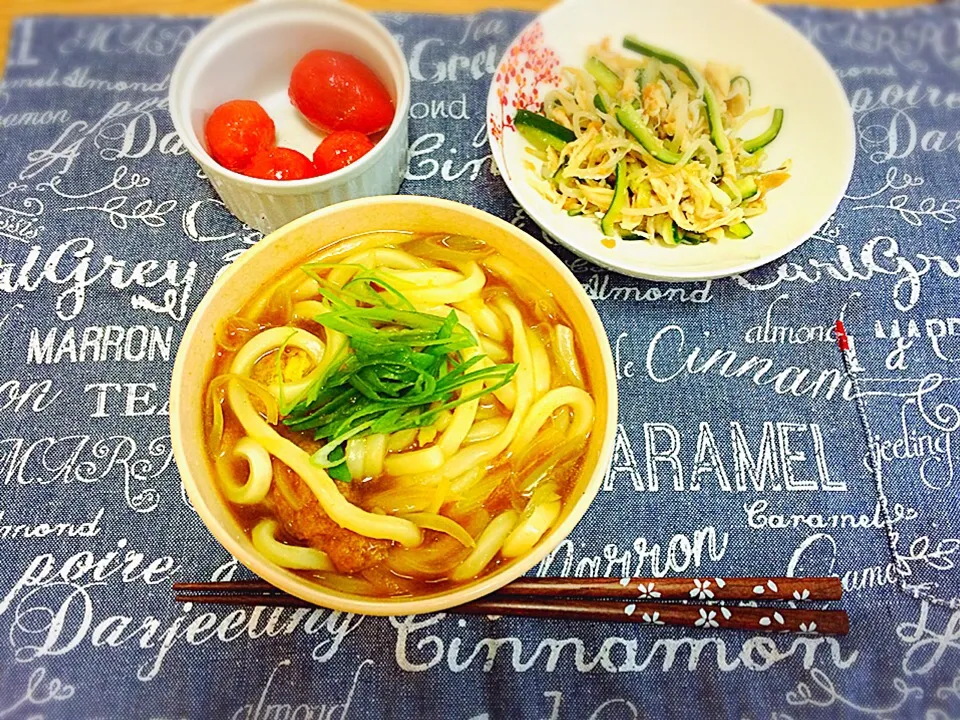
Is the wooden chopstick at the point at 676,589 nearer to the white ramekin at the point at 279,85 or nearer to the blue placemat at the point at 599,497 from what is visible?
the blue placemat at the point at 599,497

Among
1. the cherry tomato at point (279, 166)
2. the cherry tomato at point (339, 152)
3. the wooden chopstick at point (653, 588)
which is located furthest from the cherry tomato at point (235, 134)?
the wooden chopstick at point (653, 588)

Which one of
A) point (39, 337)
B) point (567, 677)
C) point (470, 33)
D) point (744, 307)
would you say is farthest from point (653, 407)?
point (39, 337)

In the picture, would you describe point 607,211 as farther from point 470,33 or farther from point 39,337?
point 39,337

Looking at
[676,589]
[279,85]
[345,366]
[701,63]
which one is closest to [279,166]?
[279,85]

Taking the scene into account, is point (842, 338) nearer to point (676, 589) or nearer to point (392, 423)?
point (676, 589)

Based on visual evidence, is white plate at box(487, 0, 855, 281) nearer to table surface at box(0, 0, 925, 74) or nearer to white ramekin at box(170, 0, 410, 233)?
white ramekin at box(170, 0, 410, 233)
